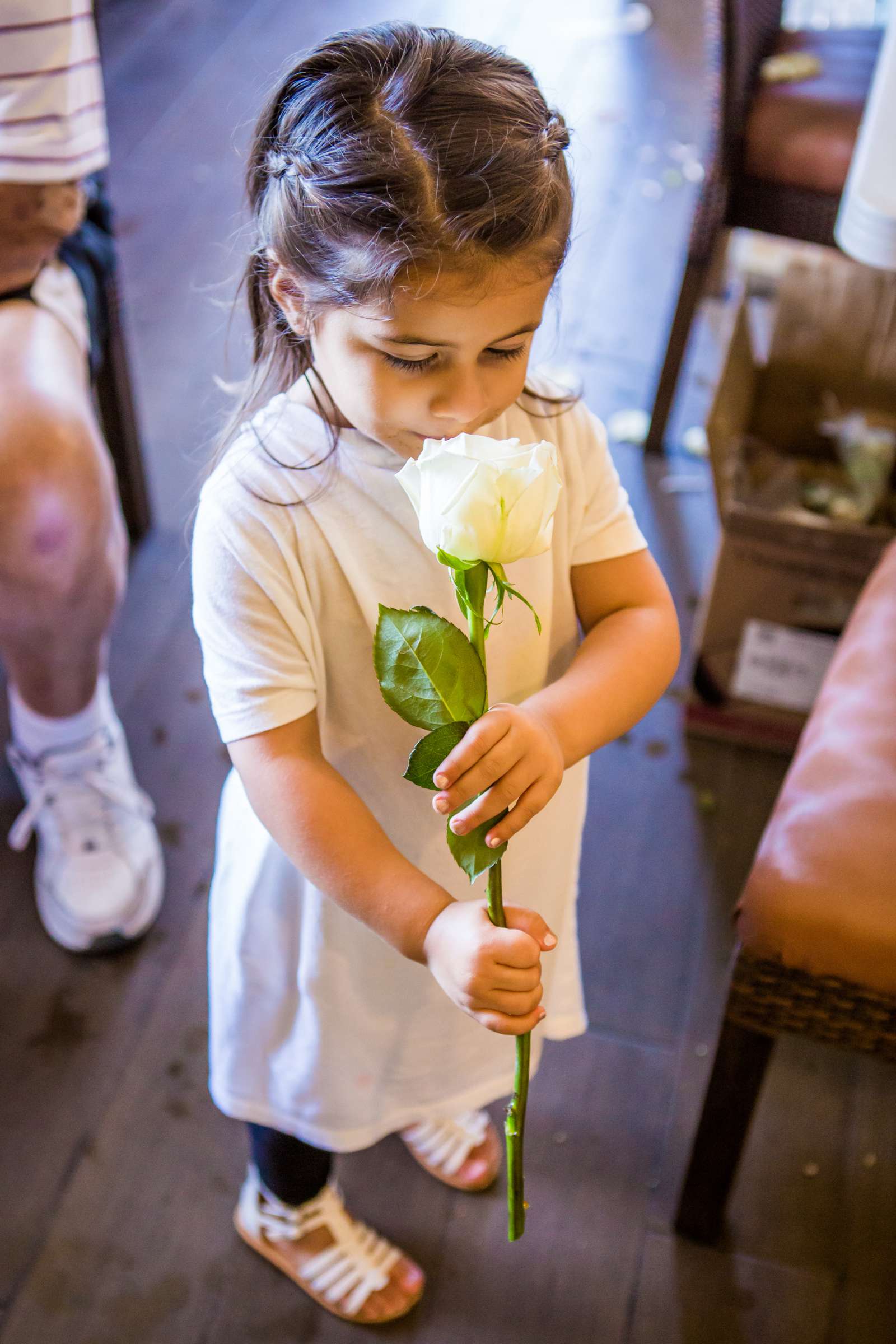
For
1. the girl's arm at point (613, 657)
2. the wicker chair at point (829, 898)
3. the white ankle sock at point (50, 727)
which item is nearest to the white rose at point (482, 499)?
the girl's arm at point (613, 657)

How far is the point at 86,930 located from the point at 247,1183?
367 mm

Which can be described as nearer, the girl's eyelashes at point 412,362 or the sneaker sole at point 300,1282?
the girl's eyelashes at point 412,362

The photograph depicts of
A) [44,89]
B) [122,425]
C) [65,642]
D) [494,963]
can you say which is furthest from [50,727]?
[494,963]

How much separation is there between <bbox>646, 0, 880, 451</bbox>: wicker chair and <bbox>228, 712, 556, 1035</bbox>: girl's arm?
56.1 inches

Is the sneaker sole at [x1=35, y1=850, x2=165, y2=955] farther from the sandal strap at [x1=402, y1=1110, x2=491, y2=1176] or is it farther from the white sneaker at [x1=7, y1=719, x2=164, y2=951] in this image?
the sandal strap at [x1=402, y1=1110, x2=491, y2=1176]

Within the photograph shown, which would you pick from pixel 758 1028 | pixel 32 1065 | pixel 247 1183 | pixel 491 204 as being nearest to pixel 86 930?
pixel 32 1065

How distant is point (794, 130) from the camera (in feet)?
6.07

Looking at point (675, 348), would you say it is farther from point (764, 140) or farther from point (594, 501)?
point (594, 501)

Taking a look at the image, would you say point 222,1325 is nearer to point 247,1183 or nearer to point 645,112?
point 247,1183

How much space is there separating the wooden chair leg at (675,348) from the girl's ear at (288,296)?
4.54 feet

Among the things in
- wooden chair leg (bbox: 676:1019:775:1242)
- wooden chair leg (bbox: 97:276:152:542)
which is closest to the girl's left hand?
wooden chair leg (bbox: 676:1019:775:1242)

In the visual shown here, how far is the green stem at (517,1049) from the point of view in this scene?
61 centimetres

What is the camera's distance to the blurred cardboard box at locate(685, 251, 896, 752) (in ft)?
5.14

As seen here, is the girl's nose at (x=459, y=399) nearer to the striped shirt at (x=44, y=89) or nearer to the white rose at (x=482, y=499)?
the white rose at (x=482, y=499)
